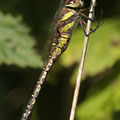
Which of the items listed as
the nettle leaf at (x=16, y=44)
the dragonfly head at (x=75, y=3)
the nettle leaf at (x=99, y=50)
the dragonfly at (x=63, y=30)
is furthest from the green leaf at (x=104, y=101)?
the dragonfly head at (x=75, y=3)

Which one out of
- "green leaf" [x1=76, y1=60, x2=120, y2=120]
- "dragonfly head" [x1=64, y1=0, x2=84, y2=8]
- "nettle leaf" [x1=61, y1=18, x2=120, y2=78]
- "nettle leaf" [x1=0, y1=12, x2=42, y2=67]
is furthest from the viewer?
"nettle leaf" [x1=61, y1=18, x2=120, y2=78]

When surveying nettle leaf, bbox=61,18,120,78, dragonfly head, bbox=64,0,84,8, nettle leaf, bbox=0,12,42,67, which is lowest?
nettle leaf, bbox=61,18,120,78

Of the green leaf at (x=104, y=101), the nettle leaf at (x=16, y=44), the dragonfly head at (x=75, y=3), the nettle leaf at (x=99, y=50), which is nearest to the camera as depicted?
the dragonfly head at (x=75, y=3)

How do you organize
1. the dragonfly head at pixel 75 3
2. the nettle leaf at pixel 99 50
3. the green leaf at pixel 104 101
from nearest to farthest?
the dragonfly head at pixel 75 3 → the green leaf at pixel 104 101 → the nettle leaf at pixel 99 50

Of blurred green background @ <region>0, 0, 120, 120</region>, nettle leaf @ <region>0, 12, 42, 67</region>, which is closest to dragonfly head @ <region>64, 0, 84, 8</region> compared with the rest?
blurred green background @ <region>0, 0, 120, 120</region>

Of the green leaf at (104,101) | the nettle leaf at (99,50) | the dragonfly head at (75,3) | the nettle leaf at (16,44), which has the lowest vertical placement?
the green leaf at (104,101)

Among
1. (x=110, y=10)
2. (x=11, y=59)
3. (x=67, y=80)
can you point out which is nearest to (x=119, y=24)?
(x=110, y=10)

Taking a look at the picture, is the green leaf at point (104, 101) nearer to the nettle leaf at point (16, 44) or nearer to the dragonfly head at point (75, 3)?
the nettle leaf at point (16, 44)

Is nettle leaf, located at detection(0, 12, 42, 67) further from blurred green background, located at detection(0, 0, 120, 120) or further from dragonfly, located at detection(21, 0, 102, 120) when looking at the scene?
dragonfly, located at detection(21, 0, 102, 120)
